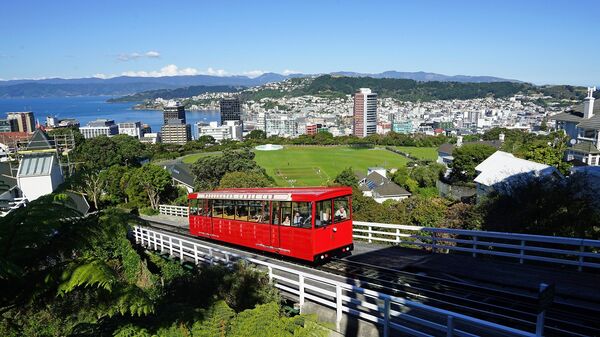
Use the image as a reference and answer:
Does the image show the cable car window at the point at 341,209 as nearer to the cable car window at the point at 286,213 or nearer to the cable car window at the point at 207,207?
the cable car window at the point at 286,213

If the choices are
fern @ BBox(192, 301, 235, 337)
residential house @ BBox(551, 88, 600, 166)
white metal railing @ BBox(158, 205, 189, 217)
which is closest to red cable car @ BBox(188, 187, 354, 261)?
fern @ BBox(192, 301, 235, 337)

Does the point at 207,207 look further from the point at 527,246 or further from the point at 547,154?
the point at 547,154

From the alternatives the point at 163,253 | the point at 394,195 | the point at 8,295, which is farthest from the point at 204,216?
the point at 394,195

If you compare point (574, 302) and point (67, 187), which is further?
point (574, 302)

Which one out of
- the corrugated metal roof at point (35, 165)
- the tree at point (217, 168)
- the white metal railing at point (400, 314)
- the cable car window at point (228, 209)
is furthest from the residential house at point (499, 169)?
the corrugated metal roof at point (35, 165)

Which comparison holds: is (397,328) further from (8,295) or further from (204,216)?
(204,216)

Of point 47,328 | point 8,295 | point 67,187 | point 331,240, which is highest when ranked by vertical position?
point 67,187
